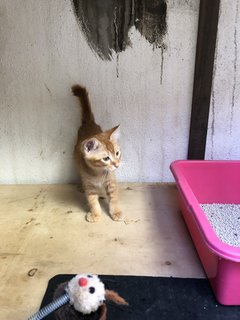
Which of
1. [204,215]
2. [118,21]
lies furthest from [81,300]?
[118,21]

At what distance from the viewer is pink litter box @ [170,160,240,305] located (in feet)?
2.64

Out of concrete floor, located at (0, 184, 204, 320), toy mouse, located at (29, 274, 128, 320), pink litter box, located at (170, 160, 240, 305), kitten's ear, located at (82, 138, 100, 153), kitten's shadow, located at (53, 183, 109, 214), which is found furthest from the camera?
kitten's shadow, located at (53, 183, 109, 214)

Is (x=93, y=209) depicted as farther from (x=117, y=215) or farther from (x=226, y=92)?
(x=226, y=92)

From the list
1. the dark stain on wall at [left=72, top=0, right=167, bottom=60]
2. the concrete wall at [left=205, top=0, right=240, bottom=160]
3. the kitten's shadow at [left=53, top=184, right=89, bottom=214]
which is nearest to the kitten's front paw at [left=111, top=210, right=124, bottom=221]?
the kitten's shadow at [left=53, top=184, right=89, bottom=214]

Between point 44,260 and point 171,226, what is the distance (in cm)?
48

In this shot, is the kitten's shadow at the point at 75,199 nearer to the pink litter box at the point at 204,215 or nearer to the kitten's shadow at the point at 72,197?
the kitten's shadow at the point at 72,197

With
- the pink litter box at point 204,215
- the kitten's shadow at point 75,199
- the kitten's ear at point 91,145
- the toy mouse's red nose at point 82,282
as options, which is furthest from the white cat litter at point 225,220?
the toy mouse's red nose at point 82,282

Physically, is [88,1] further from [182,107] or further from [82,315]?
[82,315]

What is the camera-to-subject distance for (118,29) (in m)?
1.32

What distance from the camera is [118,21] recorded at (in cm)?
131

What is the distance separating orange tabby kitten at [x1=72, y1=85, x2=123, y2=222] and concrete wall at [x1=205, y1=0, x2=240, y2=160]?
0.52 meters

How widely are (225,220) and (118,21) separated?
3.01ft

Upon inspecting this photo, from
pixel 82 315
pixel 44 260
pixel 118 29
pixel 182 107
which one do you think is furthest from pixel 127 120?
pixel 82 315

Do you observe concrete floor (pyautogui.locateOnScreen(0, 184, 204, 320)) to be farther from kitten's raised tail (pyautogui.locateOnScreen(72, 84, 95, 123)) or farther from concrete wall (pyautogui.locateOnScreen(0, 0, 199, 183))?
kitten's raised tail (pyautogui.locateOnScreen(72, 84, 95, 123))
